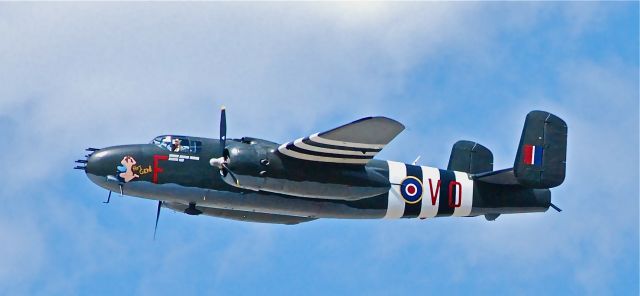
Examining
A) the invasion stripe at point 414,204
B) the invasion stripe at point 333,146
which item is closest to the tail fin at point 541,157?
the invasion stripe at point 414,204

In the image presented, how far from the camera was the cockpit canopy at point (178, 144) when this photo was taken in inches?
1275

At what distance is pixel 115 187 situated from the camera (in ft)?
105

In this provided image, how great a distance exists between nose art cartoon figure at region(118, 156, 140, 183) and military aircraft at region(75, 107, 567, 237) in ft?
0.08

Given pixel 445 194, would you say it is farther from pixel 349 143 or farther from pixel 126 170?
pixel 126 170

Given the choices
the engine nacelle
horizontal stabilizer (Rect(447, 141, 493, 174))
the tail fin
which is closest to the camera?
the engine nacelle

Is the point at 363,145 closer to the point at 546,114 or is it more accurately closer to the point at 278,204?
the point at 278,204

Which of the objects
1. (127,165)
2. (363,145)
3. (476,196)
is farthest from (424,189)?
(127,165)

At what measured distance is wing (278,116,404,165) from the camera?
30578mm

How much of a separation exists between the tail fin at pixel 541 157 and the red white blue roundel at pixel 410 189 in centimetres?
285

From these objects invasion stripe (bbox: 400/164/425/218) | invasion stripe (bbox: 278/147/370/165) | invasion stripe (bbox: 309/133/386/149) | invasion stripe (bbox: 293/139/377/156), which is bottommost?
invasion stripe (bbox: 400/164/425/218)

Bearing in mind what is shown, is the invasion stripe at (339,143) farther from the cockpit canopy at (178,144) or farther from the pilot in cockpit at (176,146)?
the pilot in cockpit at (176,146)

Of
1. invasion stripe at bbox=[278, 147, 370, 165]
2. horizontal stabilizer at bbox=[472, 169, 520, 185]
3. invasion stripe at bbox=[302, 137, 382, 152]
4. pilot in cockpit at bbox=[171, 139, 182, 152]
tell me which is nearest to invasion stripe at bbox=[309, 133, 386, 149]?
invasion stripe at bbox=[302, 137, 382, 152]

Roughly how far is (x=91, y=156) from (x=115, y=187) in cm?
104

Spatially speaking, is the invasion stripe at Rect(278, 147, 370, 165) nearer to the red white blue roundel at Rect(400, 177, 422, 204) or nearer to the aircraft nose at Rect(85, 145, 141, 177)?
the red white blue roundel at Rect(400, 177, 422, 204)
